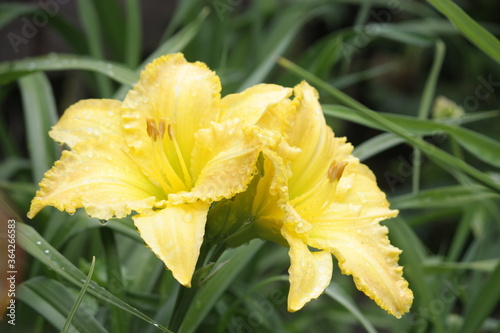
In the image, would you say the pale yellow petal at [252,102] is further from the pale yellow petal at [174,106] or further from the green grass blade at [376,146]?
the green grass blade at [376,146]

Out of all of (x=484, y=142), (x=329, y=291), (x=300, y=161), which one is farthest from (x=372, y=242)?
(x=484, y=142)

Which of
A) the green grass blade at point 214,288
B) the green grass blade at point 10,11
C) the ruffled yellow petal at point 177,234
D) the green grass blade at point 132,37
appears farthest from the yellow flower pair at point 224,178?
the green grass blade at point 10,11

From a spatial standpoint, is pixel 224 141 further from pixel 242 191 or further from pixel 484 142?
pixel 484 142

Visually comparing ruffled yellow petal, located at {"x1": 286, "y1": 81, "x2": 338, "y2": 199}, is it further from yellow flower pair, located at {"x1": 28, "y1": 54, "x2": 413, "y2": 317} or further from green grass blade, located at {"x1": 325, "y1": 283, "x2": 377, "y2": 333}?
green grass blade, located at {"x1": 325, "y1": 283, "x2": 377, "y2": 333}

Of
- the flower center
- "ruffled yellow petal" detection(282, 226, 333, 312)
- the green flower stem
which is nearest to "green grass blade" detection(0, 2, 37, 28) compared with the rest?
the flower center

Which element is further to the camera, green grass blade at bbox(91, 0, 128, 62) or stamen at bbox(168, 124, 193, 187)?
green grass blade at bbox(91, 0, 128, 62)

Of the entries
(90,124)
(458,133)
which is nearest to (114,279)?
(90,124)

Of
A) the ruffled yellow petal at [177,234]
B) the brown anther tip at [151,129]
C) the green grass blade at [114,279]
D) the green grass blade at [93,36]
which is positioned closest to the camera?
the ruffled yellow petal at [177,234]

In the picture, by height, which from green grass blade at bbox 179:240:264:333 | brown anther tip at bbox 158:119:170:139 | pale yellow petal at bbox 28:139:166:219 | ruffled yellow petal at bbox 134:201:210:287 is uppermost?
brown anther tip at bbox 158:119:170:139
